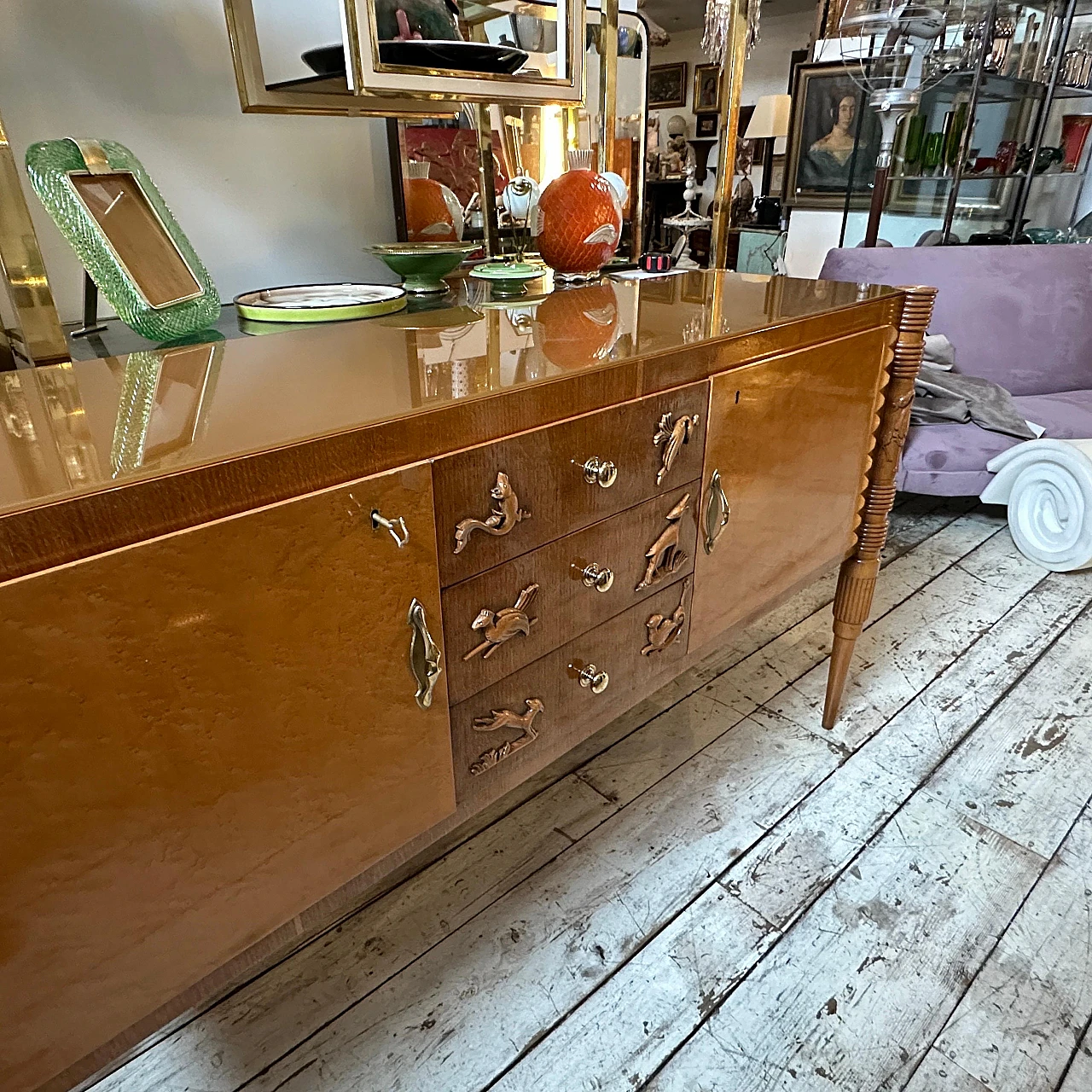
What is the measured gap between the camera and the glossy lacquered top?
494 millimetres

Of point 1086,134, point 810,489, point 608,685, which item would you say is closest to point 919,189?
point 1086,134

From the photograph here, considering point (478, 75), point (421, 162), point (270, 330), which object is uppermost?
point (478, 75)

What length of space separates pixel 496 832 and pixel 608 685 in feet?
1.54

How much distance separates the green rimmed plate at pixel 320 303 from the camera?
2.96ft

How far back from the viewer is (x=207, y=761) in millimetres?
534

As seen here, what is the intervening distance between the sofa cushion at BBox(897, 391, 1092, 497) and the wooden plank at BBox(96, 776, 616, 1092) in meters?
1.48

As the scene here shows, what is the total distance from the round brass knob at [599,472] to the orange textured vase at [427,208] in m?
0.65

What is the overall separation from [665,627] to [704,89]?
23.7ft

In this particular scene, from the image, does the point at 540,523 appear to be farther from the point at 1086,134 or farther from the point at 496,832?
the point at 1086,134

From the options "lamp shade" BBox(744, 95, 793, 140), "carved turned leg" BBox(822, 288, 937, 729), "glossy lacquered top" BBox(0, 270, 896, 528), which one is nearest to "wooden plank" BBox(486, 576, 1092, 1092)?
"carved turned leg" BBox(822, 288, 937, 729)

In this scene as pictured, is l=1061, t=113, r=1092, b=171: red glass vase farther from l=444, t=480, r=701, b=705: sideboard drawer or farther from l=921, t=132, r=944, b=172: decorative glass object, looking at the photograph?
l=444, t=480, r=701, b=705: sideboard drawer

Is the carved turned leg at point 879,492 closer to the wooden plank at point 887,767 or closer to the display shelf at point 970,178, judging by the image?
the wooden plank at point 887,767

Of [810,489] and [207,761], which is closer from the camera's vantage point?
[207,761]

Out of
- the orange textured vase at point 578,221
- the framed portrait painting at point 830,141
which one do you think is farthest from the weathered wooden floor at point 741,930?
the framed portrait painting at point 830,141
